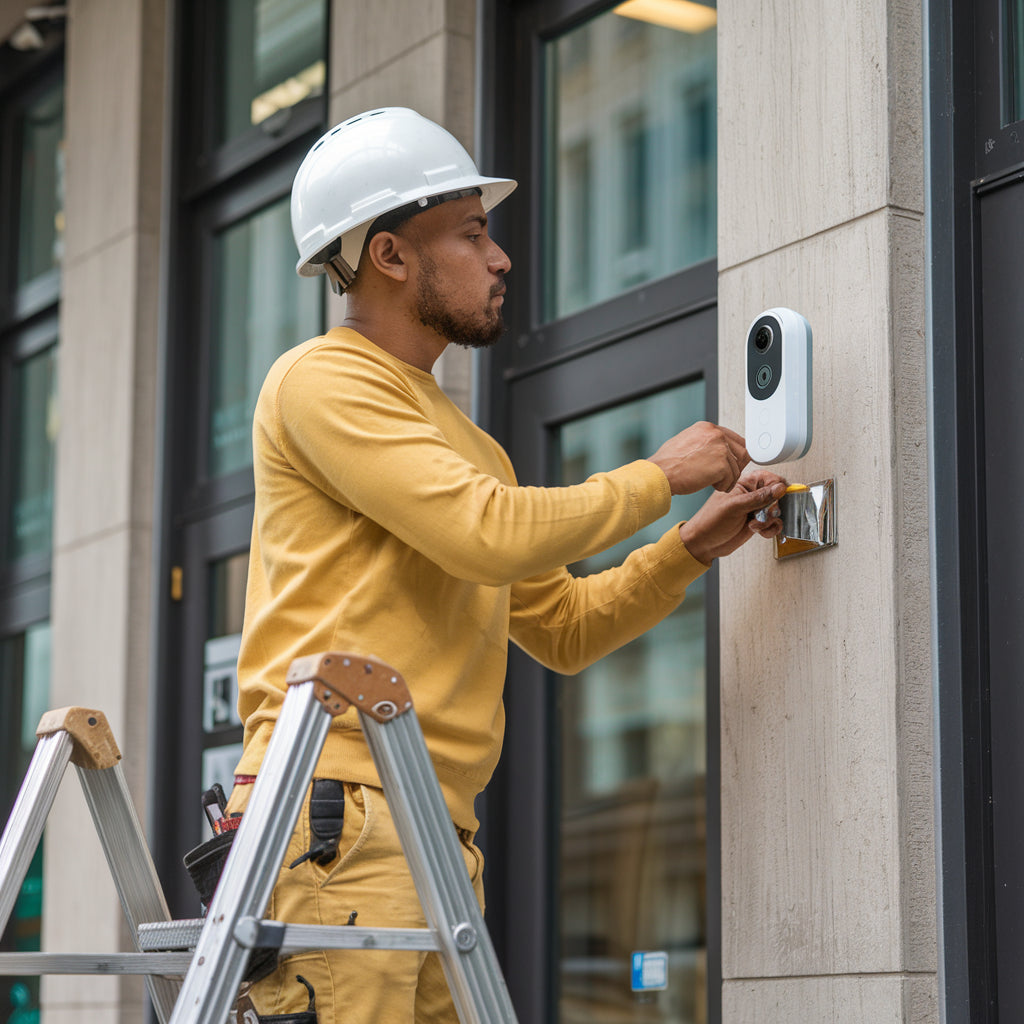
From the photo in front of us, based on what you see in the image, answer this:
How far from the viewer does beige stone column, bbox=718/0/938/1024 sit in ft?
9.27

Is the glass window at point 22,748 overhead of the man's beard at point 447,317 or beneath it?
beneath

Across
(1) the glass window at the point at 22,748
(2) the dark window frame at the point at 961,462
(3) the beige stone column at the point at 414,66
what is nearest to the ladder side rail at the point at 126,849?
(2) the dark window frame at the point at 961,462

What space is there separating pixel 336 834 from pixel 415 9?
9.48ft

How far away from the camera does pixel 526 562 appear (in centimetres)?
266

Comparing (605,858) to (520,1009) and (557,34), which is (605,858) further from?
(557,34)

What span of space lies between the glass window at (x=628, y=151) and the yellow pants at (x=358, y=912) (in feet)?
6.30

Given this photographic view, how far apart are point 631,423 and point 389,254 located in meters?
1.29

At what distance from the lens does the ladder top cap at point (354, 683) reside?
227 cm

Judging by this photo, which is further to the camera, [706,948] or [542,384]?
[542,384]

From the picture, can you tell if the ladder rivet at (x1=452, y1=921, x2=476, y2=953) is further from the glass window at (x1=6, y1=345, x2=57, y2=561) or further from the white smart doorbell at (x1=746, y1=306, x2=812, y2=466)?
the glass window at (x1=6, y1=345, x2=57, y2=561)

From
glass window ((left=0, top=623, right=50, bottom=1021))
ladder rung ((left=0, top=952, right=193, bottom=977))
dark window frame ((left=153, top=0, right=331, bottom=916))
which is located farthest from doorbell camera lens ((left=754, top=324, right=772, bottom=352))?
glass window ((left=0, top=623, right=50, bottom=1021))

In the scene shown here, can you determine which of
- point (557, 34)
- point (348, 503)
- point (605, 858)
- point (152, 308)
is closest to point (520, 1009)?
point (605, 858)

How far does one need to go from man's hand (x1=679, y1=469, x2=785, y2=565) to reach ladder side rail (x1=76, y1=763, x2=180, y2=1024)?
1106mm

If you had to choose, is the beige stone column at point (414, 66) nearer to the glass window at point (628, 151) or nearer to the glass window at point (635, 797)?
the glass window at point (628, 151)
